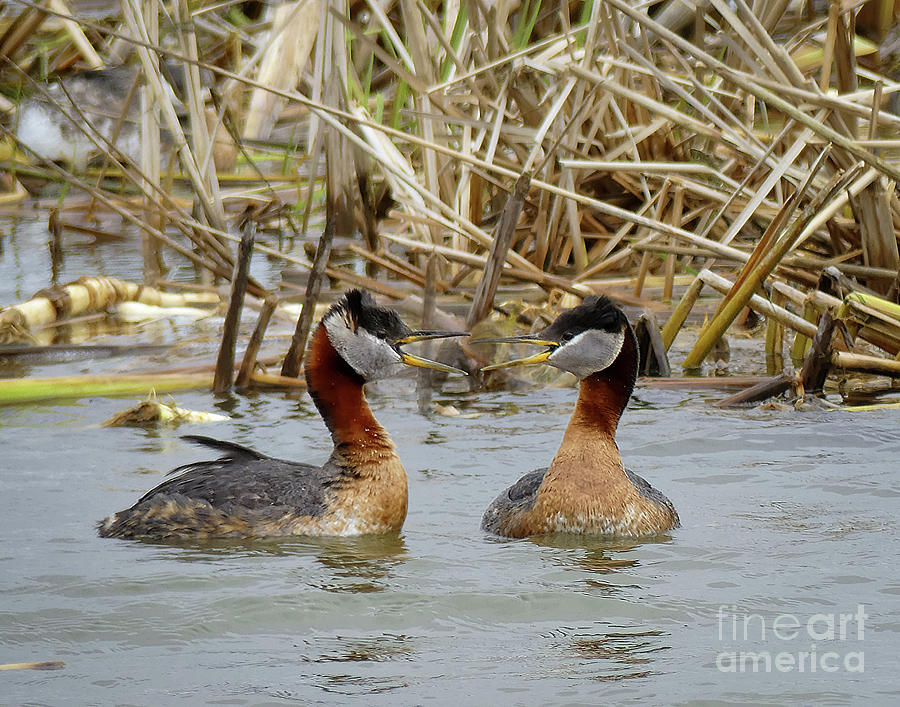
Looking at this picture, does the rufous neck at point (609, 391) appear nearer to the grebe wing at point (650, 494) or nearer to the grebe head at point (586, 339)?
the grebe head at point (586, 339)

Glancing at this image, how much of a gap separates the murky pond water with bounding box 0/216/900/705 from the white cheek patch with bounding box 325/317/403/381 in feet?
2.18

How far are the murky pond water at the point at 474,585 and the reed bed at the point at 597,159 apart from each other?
40.5 inches

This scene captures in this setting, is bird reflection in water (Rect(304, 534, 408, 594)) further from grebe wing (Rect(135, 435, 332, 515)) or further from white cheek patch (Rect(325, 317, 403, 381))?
white cheek patch (Rect(325, 317, 403, 381))

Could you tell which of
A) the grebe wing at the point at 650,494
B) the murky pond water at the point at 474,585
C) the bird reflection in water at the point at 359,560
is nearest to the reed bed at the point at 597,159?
the murky pond water at the point at 474,585

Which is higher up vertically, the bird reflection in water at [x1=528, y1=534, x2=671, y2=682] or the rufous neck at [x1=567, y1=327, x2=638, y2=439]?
the rufous neck at [x1=567, y1=327, x2=638, y2=439]

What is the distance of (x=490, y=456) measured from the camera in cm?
654

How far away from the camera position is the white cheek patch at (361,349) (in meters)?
5.59

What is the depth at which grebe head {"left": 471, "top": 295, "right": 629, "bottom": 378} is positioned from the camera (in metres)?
5.50

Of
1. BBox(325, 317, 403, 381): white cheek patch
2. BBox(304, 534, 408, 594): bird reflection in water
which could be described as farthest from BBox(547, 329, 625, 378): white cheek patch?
BBox(304, 534, 408, 594): bird reflection in water

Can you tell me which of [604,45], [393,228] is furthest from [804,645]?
[393,228]

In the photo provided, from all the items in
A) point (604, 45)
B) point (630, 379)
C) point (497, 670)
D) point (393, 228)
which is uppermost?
point (604, 45)

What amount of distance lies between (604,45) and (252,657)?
544 centimetres

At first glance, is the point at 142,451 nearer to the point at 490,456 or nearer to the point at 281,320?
the point at 490,456

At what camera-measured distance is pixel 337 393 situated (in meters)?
5.59
